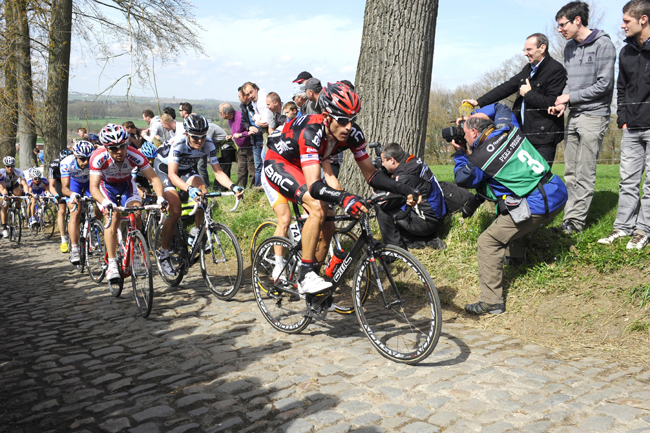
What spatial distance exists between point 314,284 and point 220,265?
2522 mm

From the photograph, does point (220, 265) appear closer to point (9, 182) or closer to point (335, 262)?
point (335, 262)

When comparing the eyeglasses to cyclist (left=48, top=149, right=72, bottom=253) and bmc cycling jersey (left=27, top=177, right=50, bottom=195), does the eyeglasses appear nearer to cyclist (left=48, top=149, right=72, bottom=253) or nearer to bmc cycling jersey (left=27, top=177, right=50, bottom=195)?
cyclist (left=48, top=149, right=72, bottom=253)

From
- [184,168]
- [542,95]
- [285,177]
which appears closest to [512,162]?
[542,95]

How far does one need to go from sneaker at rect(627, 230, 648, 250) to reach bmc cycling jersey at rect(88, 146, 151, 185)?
20.5 ft

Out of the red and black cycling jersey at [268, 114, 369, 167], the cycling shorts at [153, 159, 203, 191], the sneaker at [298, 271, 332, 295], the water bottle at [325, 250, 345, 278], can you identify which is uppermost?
the red and black cycling jersey at [268, 114, 369, 167]

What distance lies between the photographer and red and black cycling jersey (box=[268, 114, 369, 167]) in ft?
15.5

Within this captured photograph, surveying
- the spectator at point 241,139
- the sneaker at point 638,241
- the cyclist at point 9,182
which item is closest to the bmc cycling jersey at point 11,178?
the cyclist at point 9,182

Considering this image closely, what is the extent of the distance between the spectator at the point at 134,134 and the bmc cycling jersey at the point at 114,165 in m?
6.04

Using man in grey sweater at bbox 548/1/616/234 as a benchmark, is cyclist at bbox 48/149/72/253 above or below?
below

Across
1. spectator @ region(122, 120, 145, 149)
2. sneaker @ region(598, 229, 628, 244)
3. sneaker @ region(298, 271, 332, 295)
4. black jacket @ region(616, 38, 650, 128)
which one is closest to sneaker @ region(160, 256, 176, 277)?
sneaker @ region(298, 271, 332, 295)

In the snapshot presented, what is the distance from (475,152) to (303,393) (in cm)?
308

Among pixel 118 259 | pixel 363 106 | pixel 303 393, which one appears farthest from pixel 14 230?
pixel 303 393

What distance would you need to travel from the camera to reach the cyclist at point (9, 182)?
15.0m

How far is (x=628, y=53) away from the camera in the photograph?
597 cm
